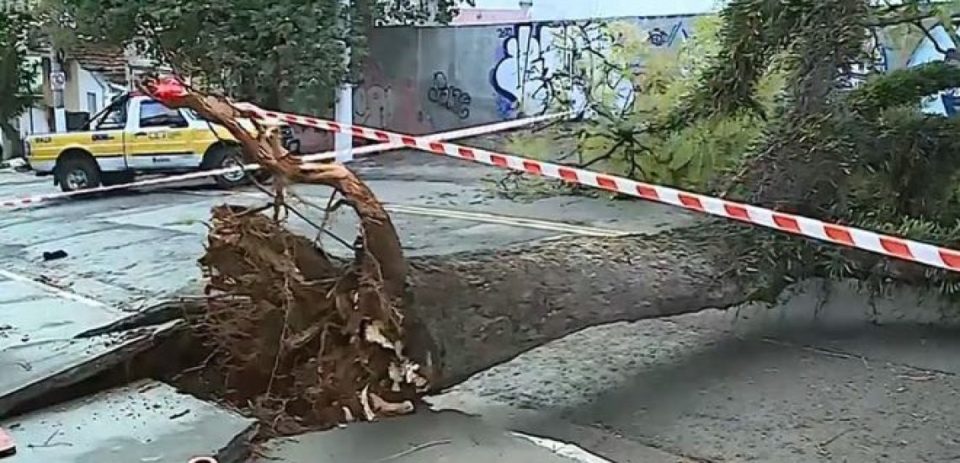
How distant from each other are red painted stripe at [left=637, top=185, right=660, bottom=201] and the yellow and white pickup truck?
10.3 meters

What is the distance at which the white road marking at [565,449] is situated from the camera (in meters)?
4.49

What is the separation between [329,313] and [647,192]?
204 centimetres

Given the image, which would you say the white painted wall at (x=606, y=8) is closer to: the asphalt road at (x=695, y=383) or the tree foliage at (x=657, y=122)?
the tree foliage at (x=657, y=122)

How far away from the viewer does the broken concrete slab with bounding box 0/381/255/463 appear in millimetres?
3799

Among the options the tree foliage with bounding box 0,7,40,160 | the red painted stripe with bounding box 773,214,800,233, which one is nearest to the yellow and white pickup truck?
the tree foliage with bounding box 0,7,40,160

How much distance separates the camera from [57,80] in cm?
2434

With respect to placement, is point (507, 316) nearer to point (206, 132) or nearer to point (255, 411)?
point (255, 411)

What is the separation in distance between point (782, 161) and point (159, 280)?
4.87 m

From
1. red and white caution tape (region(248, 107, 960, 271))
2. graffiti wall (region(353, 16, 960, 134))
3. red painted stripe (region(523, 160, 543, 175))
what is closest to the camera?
red and white caution tape (region(248, 107, 960, 271))

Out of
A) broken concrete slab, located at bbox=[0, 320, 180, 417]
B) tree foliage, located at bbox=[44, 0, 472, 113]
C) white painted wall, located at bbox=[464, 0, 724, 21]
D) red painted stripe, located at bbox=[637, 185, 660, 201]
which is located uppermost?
white painted wall, located at bbox=[464, 0, 724, 21]

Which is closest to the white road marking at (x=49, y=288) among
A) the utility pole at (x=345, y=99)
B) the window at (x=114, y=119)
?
the window at (x=114, y=119)

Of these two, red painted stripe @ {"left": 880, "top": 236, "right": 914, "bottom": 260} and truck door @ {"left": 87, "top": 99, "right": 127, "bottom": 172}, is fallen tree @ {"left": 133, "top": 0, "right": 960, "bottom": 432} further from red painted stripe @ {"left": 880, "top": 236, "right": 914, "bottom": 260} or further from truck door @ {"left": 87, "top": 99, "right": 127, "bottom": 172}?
truck door @ {"left": 87, "top": 99, "right": 127, "bottom": 172}

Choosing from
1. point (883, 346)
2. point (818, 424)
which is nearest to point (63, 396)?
point (818, 424)

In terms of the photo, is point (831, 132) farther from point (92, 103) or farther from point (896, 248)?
point (92, 103)
